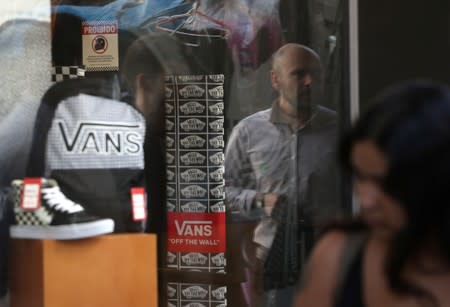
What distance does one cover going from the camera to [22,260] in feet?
14.0

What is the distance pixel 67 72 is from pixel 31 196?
0.88 metres

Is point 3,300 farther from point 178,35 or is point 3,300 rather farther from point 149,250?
point 178,35

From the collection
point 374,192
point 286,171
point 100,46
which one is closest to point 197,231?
point 286,171

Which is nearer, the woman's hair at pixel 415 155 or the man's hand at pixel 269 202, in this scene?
the woman's hair at pixel 415 155

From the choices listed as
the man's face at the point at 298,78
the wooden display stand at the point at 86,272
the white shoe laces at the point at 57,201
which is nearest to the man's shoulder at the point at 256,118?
the man's face at the point at 298,78

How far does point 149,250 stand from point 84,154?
1.99 ft

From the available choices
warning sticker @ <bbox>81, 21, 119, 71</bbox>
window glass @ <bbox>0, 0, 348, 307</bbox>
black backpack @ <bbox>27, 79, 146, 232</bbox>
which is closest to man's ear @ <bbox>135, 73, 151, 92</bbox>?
window glass @ <bbox>0, 0, 348, 307</bbox>

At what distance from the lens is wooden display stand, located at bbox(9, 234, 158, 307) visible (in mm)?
4141

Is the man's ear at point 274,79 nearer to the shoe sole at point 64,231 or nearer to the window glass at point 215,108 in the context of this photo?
the window glass at point 215,108

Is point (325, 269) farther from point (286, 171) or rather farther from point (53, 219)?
point (286, 171)

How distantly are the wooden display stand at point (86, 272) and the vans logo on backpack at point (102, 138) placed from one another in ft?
Answer: 1.44

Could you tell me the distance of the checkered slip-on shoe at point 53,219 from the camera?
4109mm

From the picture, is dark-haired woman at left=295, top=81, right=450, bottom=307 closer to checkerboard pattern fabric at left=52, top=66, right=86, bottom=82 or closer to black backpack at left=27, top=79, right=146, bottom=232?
black backpack at left=27, top=79, right=146, bottom=232

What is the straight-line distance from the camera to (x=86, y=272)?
4.26 metres
